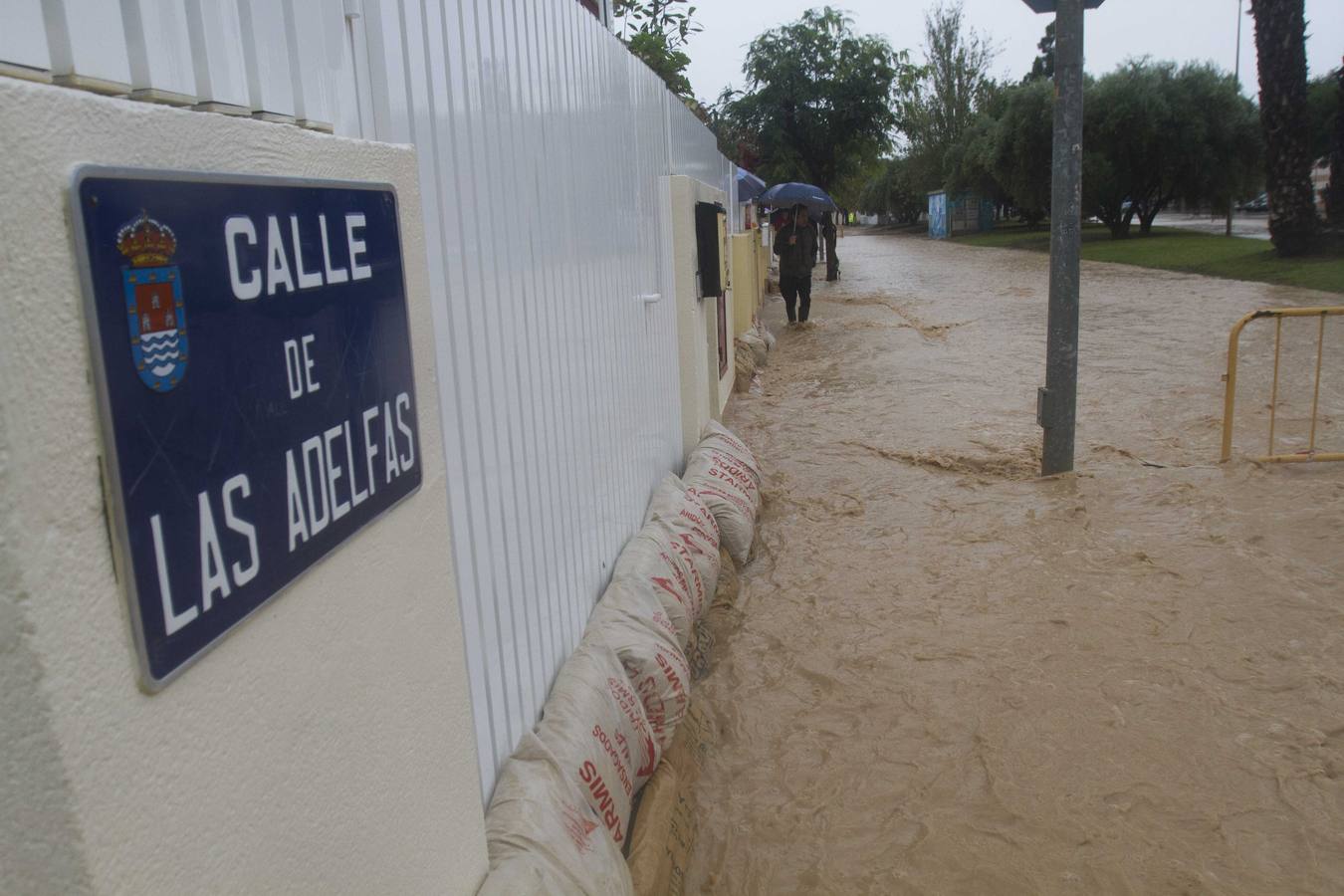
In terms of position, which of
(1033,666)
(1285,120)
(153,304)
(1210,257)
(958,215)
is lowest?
(1033,666)

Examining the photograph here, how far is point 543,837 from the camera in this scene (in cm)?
232

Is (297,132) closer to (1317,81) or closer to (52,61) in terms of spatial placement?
(52,61)

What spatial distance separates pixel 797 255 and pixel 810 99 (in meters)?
20.3

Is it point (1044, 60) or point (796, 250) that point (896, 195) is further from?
point (796, 250)

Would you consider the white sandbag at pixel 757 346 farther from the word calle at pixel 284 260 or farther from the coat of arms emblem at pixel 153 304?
the coat of arms emblem at pixel 153 304

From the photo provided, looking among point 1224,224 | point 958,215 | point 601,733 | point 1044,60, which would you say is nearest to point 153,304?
point 601,733

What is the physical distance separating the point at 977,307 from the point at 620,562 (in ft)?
54.0

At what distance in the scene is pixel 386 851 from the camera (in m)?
A: 1.68

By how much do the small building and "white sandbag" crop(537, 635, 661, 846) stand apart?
179ft

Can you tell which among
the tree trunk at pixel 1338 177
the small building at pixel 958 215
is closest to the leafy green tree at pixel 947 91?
the small building at pixel 958 215

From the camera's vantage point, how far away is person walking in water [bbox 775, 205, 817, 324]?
16.3m

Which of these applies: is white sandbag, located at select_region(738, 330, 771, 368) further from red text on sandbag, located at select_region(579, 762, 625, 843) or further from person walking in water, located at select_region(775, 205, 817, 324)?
red text on sandbag, located at select_region(579, 762, 625, 843)

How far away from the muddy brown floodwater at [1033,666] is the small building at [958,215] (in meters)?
49.6

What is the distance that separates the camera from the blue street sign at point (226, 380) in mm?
1033
